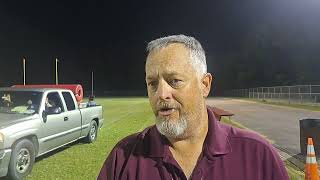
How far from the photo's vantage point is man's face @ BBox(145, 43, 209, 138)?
7.59 ft

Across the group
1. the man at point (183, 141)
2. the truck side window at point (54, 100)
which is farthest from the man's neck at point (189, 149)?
the truck side window at point (54, 100)

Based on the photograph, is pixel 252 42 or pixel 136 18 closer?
pixel 252 42

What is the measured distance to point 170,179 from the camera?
7.39 ft

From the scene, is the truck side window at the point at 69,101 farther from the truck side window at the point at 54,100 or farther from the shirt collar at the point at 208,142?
the shirt collar at the point at 208,142

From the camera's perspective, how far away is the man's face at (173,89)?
231 centimetres

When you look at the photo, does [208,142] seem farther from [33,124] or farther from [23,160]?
[33,124]

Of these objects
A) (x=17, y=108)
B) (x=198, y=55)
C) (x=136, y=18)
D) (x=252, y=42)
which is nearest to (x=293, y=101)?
(x=17, y=108)

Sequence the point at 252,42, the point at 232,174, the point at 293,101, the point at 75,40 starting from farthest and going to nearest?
the point at 75,40, the point at 252,42, the point at 293,101, the point at 232,174

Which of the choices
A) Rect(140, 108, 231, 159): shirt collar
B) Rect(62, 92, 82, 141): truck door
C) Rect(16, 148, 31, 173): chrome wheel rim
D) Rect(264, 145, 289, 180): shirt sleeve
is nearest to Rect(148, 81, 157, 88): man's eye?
Rect(140, 108, 231, 159): shirt collar

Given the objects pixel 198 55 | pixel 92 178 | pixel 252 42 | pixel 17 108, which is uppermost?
pixel 252 42

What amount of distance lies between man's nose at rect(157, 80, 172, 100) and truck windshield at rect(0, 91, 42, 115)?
8.52 meters

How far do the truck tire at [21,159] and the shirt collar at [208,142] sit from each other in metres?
6.87

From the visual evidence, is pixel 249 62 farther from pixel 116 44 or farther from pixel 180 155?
pixel 180 155

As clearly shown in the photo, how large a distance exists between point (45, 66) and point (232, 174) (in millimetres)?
100712
